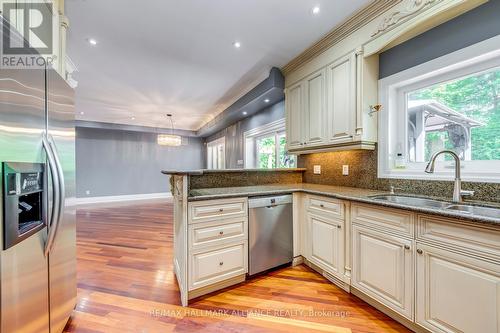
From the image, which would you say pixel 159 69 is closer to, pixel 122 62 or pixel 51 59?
pixel 122 62

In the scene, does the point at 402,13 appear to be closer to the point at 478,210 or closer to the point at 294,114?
Result: the point at 294,114

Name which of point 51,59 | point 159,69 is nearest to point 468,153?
point 51,59

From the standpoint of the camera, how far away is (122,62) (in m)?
3.04

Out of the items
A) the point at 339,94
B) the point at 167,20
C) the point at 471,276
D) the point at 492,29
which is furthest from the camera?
the point at 339,94

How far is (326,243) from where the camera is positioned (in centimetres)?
217

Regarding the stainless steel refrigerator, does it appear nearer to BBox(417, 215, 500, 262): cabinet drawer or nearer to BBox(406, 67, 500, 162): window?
BBox(417, 215, 500, 262): cabinet drawer

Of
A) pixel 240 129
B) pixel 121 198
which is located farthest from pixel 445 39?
pixel 121 198

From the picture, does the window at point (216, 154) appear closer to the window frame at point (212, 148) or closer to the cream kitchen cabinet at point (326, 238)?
the window frame at point (212, 148)

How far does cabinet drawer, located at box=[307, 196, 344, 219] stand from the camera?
201cm

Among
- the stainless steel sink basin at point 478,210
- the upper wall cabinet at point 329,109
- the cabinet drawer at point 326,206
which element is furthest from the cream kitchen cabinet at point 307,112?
the stainless steel sink basin at point 478,210

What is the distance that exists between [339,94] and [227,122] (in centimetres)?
382

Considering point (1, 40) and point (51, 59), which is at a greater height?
point (51, 59)

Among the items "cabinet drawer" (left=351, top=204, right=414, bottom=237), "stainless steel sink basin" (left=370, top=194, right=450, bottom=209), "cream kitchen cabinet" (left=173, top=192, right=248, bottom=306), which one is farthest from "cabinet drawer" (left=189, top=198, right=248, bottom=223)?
"stainless steel sink basin" (left=370, top=194, right=450, bottom=209)

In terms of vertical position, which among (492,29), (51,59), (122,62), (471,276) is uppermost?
(122,62)
